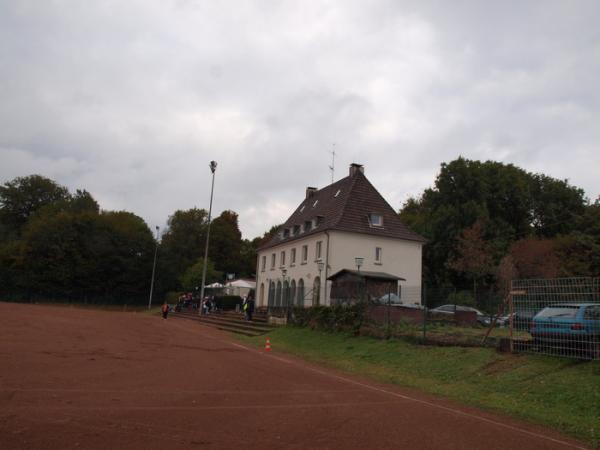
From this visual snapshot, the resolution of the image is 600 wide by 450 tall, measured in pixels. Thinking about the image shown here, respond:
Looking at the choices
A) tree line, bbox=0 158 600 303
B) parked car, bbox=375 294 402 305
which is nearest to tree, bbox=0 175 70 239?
tree line, bbox=0 158 600 303

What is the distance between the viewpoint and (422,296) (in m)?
19.6

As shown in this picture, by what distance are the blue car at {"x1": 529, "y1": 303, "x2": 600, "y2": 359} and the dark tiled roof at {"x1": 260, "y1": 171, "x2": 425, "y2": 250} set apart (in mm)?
24722

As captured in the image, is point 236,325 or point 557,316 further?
point 236,325

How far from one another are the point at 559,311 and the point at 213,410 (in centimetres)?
883

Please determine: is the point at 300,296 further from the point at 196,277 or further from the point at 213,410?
the point at 196,277

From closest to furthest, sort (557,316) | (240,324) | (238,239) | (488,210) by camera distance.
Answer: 1. (557,316)
2. (240,324)
3. (488,210)
4. (238,239)

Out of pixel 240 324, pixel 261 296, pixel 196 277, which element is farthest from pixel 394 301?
pixel 196 277

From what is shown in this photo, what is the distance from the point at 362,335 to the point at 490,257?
26.9 m

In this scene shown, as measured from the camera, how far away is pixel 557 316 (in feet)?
42.3

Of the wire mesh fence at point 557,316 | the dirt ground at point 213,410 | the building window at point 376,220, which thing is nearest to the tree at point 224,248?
the building window at point 376,220

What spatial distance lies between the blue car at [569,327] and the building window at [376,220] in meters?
26.5

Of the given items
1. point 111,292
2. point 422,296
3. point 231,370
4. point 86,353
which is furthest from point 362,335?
point 111,292

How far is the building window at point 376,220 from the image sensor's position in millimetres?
40156

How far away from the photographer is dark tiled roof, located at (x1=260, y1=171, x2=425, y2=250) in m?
39.0
